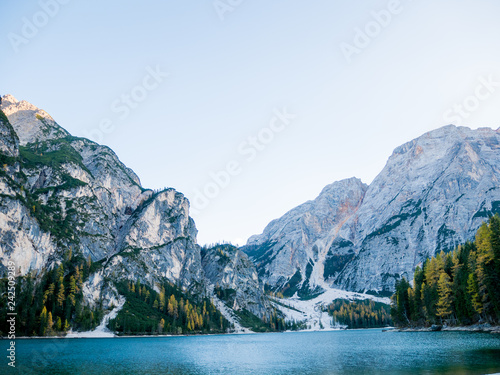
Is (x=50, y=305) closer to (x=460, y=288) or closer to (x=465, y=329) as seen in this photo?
(x=465, y=329)

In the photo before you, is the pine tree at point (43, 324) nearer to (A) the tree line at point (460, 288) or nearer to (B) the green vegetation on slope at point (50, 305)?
(B) the green vegetation on slope at point (50, 305)

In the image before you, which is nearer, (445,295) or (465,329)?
(465,329)

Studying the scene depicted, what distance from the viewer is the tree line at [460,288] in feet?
238

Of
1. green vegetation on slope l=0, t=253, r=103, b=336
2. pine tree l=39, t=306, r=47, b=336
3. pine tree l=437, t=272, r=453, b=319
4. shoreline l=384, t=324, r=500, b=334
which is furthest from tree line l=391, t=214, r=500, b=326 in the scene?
green vegetation on slope l=0, t=253, r=103, b=336

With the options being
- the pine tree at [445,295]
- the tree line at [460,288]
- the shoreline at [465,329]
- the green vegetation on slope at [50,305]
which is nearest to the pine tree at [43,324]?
the green vegetation on slope at [50,305]

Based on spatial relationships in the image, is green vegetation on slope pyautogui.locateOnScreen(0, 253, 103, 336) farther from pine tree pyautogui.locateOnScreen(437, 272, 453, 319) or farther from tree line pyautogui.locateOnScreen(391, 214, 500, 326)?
pine tree pyautogui.locateOnScreen(437, 272, 453, 319)

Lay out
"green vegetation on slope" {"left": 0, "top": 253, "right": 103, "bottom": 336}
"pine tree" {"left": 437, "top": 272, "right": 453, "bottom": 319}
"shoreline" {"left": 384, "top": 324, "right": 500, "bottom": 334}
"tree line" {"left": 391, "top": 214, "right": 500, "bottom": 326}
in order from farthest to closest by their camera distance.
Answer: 1. "green vegetation on slope" {"left": 0, "top": 253, "right": 103, "bottom": 336}
2. "pine tree" {"left": 437, "top": 272, "right": 453, "bottom": 319}
3. "shoreline" {"left": 384, "top": 324, "right": 500, "bottom": 334}
4. "tree line" {"left": 391, "top": 214, "right": 500, "bottom": 326}

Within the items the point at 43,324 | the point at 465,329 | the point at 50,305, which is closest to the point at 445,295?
the point at 465,329

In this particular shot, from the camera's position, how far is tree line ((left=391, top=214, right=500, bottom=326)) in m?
72.6

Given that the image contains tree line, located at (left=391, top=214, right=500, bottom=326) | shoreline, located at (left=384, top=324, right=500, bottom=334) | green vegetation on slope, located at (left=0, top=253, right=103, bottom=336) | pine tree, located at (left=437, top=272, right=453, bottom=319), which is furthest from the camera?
green vegetation on slope, located at (left=0, top=253, right=103, bottom=336)

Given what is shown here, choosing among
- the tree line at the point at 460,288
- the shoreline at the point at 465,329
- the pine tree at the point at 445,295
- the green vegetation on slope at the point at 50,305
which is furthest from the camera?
the green vegetation on slope at the point at 50,305

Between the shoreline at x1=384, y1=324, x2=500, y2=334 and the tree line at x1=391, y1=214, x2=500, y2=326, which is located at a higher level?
the tree line at x1=391, y1=214, x2=500, y2=326

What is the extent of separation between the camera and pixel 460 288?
93438mm

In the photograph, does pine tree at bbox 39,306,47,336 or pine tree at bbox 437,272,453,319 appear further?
pine tree at bbox 39,306,47,336
